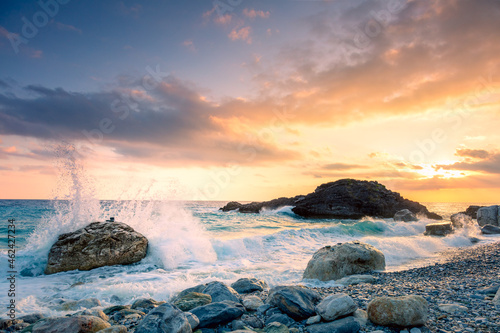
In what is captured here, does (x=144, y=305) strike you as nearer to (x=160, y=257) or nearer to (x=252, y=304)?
(x=252, y=304)

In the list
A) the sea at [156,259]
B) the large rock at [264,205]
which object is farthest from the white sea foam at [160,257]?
the large rock at [264,205]

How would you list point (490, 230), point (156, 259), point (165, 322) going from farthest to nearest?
1. point (490, 230)
2. point (156, 259)
3. point (165, 322)

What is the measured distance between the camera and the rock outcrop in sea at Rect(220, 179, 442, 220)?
143ft

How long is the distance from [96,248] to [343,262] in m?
8.27

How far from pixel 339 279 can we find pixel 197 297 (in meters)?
4.61

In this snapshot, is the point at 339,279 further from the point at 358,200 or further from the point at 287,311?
the point at 358,200

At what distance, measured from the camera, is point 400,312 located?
143 inches

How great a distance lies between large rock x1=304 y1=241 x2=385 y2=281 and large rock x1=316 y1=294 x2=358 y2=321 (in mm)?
4049

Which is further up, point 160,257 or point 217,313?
point 217,313

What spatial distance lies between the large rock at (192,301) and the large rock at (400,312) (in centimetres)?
290

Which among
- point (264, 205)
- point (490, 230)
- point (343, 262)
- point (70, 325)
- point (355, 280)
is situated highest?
point (264, 205)

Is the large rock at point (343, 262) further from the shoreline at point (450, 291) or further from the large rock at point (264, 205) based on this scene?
the large rock at point (264, 205)

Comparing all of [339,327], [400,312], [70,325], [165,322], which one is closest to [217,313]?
[165,322]

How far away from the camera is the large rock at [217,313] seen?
3.95 meters
